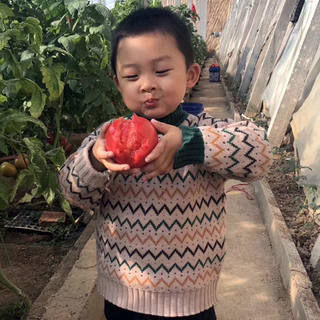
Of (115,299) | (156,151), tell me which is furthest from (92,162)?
(115,299)

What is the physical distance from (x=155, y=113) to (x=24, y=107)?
4.64 ft

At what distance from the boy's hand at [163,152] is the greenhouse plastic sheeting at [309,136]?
191 cm

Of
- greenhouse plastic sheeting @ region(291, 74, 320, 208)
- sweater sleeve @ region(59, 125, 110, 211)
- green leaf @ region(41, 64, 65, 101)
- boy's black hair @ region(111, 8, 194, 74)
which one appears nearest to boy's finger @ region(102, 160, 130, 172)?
sweater sleeve @ region(59, 125, 110, 211)

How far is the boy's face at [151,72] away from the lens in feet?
3.51

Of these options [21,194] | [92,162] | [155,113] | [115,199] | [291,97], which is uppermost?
[155,113]

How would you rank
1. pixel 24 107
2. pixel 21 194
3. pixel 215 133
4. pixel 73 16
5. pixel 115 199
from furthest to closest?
pixel 21 194 → pixel 73 16 → pixel 24 107 → pixel 115 199 → pixel 215 133

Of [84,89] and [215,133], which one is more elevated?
[215,133]

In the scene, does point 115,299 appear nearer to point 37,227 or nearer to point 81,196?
point 81,196

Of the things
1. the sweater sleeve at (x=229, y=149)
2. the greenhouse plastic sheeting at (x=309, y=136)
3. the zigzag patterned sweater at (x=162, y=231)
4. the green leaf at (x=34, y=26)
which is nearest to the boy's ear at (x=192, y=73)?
the zigzag patterned sweater at (x=162, y=231)

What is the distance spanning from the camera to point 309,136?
3150 mm

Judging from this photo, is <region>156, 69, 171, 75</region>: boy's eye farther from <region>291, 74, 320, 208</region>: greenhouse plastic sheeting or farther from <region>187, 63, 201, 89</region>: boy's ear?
<region>291, 74, 320, 208</region>: greenhouse plastic sheeting

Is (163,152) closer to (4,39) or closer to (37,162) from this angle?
(37,162)

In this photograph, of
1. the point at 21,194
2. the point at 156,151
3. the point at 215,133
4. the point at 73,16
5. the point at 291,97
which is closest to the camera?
the point at 156,151

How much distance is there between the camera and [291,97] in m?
3.86
